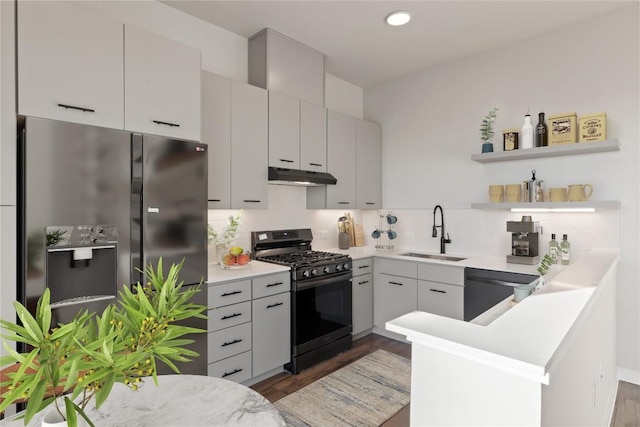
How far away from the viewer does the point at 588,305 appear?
128cm

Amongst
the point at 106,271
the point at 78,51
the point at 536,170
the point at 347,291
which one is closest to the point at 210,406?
the point at 106,271

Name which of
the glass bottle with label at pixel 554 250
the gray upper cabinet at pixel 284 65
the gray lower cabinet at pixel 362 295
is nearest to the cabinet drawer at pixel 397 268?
the gray lower cabinet at pixel 362 295

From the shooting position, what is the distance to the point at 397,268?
11.9ft

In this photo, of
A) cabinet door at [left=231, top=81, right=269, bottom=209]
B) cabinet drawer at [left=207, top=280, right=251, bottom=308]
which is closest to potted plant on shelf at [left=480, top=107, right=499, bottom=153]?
cabinet door at [left=231, top=81, right=269, bottom=209]

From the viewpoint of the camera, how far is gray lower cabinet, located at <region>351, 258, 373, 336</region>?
11.8 feet

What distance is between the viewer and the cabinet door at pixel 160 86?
208 centimetres

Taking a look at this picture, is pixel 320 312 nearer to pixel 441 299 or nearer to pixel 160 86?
pixel 441 299

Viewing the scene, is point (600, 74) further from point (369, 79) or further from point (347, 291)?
point (347, 291)

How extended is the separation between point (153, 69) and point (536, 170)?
330cm

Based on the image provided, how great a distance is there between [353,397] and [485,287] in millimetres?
1460

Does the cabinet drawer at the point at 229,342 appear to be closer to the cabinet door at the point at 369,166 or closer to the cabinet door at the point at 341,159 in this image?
the cabinet door at the point at 341,159

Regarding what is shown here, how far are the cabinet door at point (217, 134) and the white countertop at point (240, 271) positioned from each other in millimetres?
524

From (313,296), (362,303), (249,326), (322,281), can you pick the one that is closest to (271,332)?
(249,326)

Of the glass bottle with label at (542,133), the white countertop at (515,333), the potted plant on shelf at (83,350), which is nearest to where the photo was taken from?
the potted plant on shelf at (83,350)
